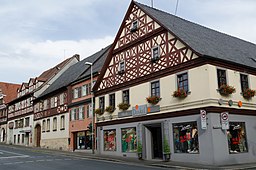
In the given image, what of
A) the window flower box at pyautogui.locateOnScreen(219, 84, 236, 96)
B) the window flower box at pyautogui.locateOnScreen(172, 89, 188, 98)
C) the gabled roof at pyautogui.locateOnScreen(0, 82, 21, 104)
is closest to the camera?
the window flower box at pyautogui.locateOnScreen(219, 84, 236, 96)

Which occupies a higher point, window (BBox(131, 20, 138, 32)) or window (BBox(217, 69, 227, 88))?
window (BBox(131, 20, 138, 32))

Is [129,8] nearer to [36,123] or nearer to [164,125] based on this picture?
[164,125]

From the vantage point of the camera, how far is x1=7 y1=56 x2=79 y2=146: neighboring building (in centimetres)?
4603

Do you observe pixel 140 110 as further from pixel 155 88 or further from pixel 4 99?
pixel 4 99

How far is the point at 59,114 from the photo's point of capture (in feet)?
123

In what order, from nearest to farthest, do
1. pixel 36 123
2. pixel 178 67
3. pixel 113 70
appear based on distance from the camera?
pixel 178 67 < pixel 113 70 < pixel 36 123

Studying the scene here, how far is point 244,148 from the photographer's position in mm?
19750

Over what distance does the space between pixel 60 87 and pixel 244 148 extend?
24581 mm

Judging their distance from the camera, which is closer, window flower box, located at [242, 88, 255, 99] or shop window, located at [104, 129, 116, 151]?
window flower box, located at [242, 88, 255, 99]

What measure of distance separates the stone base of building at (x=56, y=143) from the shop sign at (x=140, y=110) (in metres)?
13.7

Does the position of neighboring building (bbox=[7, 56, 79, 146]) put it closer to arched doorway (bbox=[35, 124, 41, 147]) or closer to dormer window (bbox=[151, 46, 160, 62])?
arched doorway (bbox=[35, 124, 41, 147])

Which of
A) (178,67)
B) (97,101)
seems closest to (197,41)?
(178,67)

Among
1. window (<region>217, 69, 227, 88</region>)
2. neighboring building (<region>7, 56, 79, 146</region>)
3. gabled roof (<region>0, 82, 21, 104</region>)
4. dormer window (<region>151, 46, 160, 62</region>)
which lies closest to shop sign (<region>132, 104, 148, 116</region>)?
dormer window (<region>151, 46, 160, 62</region>)

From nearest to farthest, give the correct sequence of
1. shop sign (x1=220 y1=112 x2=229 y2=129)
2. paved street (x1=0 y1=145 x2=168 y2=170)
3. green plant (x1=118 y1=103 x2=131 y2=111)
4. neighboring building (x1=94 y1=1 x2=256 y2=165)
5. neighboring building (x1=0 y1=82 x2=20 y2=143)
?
paved street (x1=0 y1=145 x2=168 y2=170)
shop sign (x1=220 y1=112 x2=229 y2=129)
neighboring building (x1=94 y1=1 x2=256 y2=165)
green plant (x1=118 y1=103 x2=131 y2=111)
neighboring building (x1=0 y1=82 x2=20 y2=143)
